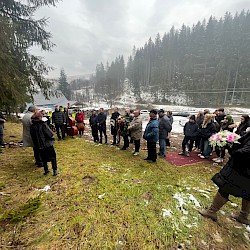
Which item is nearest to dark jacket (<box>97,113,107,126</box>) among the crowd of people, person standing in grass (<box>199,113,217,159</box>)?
the crowd of people

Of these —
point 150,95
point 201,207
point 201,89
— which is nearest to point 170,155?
point 201,207

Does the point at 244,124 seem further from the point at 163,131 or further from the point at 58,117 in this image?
the point at 58,117

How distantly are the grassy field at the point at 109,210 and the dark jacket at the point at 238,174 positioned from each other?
28.3 inches

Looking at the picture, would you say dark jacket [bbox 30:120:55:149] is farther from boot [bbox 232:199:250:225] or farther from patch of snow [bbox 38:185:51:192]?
boot [bbox 232:199:250:225]

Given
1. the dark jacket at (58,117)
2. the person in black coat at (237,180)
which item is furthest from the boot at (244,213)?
the dark jacket at (58,117)

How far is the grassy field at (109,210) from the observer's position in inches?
90.7

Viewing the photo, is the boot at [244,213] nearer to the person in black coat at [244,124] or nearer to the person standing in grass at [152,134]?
the person standing in grass at [152,134]

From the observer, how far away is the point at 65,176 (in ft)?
13.5

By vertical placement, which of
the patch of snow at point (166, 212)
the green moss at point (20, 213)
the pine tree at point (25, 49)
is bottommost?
the patch of snow at point (166, 212)

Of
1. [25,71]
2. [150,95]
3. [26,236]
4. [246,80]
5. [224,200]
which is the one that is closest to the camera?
[26,236]

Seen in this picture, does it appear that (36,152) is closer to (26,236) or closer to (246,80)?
(26,236)

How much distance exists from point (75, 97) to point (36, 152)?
8779cm

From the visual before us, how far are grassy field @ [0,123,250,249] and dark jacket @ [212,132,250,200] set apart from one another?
720mm

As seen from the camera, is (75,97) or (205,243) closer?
(205,243)
